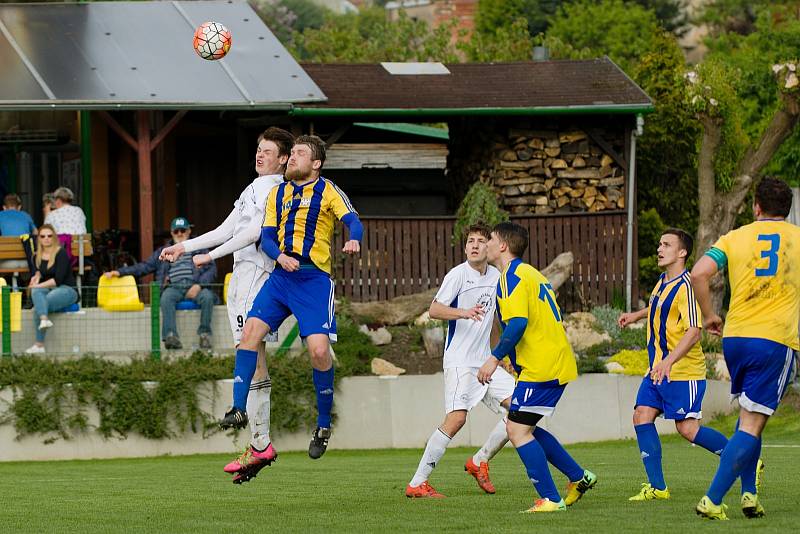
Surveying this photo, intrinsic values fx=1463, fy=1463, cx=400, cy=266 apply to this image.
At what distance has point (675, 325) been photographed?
10531mm

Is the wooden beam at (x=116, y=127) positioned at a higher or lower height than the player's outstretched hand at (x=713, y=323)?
higher

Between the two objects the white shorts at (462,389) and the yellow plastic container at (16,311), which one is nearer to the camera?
the white shorts at (462,389)

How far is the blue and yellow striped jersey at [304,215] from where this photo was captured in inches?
410

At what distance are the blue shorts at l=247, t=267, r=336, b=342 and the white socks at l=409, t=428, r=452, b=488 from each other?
127cm

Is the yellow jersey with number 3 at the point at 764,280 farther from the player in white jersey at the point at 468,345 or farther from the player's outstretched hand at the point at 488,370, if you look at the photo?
the player in white jersey at the point at 468,345

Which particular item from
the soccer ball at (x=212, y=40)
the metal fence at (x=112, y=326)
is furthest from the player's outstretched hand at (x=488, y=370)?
the metal fence at (x=112, y=326)

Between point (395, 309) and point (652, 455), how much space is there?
1239cm

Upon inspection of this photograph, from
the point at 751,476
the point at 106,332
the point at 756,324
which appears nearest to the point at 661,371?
the point at 751,476

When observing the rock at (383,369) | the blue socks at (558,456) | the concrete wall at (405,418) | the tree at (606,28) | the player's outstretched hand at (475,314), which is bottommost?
the concrete wall at (405,418)

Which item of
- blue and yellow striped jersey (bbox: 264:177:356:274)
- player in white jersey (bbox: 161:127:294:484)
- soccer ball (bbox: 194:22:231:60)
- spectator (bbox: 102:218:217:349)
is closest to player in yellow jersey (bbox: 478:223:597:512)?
blue and yellow striped jersey (bbox: 264:177:356:274)

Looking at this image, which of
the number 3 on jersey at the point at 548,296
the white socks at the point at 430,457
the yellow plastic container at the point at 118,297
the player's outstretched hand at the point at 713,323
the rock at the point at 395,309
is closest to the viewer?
the player's outstretched hand at the point at 713,323

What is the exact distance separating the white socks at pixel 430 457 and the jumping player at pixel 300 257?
33.9 inches

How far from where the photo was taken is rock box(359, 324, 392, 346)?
2153 centimetres

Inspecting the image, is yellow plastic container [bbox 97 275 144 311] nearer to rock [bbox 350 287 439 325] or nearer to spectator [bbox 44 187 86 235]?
spectator [bbox 44 187 86 235]
